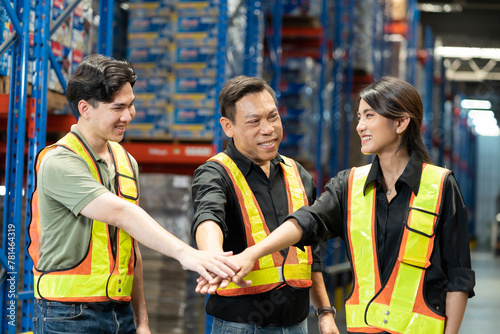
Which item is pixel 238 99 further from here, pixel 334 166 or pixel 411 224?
pixel 334 166

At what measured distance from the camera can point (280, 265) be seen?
2.66 metres

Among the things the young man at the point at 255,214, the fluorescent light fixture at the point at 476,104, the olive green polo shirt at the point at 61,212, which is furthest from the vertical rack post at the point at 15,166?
the fluorescent light fixture at the point at 476,104

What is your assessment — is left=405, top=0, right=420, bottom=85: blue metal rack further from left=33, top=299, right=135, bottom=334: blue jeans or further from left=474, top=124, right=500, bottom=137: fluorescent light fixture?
left=474, top=124, right=500, bottom=137: fluorescent light fixture

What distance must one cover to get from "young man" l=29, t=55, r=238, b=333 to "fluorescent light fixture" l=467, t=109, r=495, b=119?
38.3 metres

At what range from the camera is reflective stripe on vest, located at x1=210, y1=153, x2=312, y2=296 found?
260 cm

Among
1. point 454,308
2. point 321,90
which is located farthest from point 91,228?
point 321,90

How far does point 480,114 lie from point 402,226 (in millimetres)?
39472

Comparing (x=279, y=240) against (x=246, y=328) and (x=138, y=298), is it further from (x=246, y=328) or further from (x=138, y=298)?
(x=138, y=298)

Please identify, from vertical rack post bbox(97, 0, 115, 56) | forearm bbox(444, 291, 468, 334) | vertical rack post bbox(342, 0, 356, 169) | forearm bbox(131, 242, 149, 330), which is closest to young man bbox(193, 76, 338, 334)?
forearm bbox(131, 242, 149, 330)

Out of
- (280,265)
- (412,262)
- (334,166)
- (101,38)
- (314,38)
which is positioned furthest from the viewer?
(334,166)

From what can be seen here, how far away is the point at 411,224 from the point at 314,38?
7093mm

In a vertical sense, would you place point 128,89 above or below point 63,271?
above

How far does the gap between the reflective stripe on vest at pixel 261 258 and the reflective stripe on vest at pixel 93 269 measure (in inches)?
15.7

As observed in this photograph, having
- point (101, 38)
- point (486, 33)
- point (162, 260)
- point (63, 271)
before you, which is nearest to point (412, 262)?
point (63, 271)
